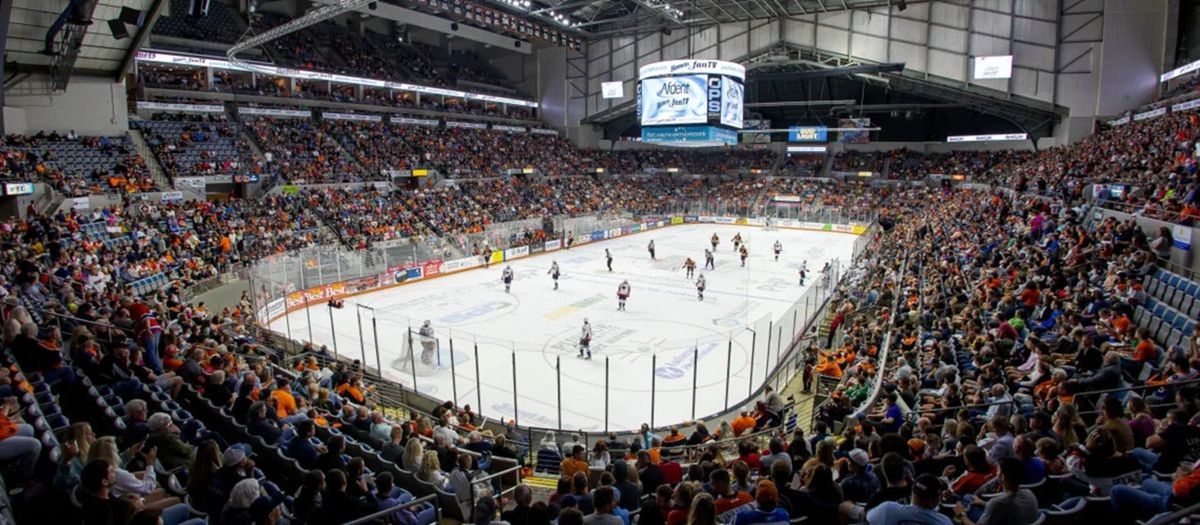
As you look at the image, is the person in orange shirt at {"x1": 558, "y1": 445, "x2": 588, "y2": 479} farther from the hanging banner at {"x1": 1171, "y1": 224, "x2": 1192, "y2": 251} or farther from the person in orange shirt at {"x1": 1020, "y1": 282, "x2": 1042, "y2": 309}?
the hanging banner at {"x1": 1171, "y1": 224, "x2": 1192, "y2": 251}

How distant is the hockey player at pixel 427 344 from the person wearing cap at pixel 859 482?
12239mm

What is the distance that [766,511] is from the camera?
165 inches

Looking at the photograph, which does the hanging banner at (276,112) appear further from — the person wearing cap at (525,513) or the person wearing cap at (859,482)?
the person wearing cap at (859,482)

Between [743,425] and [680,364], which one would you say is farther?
[680,364]

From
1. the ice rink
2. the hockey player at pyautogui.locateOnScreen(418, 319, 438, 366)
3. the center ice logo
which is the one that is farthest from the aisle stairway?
the center ice logo

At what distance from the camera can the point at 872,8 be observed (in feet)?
149

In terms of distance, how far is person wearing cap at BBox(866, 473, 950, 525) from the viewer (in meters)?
3.96

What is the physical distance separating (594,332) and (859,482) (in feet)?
51.8

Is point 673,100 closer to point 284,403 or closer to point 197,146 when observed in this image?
point 197,146

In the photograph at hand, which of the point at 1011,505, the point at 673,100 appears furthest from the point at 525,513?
the point at 673,100

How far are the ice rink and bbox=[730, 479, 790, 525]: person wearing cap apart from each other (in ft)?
27.5

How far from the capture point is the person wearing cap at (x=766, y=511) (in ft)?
13.5

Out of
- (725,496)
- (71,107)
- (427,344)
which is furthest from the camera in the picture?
(71,107)

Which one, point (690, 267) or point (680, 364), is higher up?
point (690, 267)
